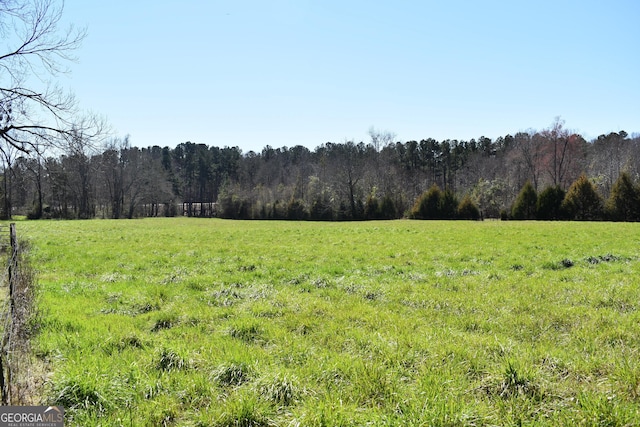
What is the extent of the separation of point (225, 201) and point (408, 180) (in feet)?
113

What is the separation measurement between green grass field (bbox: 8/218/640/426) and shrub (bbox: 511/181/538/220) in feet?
112

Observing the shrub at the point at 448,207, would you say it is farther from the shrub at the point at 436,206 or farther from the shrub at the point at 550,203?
the shrub at the point at 550,203

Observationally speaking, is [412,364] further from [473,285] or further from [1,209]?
[1,209]

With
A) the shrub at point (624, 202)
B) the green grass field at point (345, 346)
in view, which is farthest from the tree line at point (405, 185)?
the green grass field at point (345, 346)

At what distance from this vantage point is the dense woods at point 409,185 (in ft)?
132

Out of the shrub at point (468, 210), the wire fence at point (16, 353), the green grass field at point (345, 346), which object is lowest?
the green grass field at point (345, 346)

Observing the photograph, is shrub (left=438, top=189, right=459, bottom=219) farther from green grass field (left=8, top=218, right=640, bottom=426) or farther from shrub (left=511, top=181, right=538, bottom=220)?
green grass field (left=8, top=218, right=640, bottom=426)

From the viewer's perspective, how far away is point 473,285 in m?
7.72

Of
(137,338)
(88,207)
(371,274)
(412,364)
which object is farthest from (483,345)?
(88,207)

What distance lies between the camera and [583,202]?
3675 cm

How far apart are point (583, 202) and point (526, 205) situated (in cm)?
518

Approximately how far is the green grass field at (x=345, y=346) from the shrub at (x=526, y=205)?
3420cm

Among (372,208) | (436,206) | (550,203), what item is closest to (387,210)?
(372,208)

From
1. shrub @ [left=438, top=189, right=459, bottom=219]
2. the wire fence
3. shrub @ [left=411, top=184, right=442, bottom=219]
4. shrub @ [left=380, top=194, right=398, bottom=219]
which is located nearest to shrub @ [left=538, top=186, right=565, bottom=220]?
shrub @ [left=438, top=189, right=459, bottom=219]
